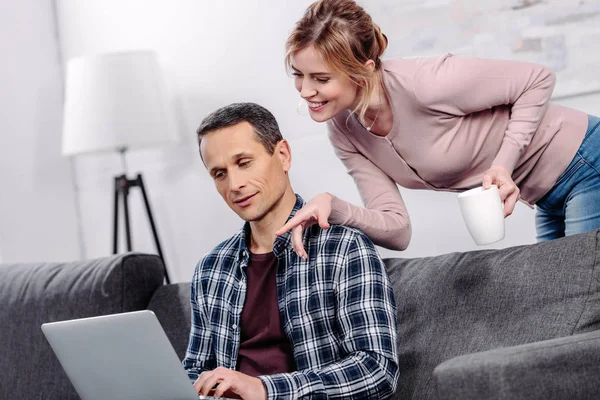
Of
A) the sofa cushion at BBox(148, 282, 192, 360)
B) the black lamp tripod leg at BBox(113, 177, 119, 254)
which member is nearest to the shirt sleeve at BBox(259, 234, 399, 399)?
the sofa cushion at BBox(148, 282, 192, 360)

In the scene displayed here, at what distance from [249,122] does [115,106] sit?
159cm

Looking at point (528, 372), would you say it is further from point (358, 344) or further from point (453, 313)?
point (453, 313)

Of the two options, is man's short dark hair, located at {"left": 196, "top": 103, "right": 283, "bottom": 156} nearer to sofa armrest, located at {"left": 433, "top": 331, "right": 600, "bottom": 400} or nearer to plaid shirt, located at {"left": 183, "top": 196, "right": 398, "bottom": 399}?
plaid shirt, located at {"left": 183, "top": 196, "right": 398, "bottom": 399}

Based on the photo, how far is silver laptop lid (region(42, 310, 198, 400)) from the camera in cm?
138

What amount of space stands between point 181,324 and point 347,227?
67 centimetres

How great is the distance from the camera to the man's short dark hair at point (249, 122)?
1779 millimetres

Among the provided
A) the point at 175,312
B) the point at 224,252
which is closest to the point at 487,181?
the point at 224,252

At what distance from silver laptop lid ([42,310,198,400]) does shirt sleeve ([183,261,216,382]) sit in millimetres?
294

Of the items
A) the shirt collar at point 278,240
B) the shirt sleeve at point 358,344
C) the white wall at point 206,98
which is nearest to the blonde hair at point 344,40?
the shirt collar at point 278,240

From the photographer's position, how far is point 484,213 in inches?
59.0

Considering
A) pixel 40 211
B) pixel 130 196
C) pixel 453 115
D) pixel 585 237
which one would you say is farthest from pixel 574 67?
pixel 40 211

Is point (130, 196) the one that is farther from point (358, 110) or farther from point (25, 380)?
point (358, 110)

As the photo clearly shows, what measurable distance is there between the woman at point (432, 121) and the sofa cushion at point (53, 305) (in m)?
0.74

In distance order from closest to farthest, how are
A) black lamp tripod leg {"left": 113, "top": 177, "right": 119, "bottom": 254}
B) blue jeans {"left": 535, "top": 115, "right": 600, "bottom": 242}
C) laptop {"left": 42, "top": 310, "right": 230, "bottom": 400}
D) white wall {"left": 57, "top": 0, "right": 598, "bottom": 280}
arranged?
laptop {"left": 42, "top": 310, "right": 230, "bottom": 400}
blue jeans {"left": 535, "top": 115, "right": 600, "bottom": 242}
white wall {"left": 57, "top": 0, "right": 598, "bottom": 280}
black lamp tripod leg {"left": 113, "top": 177, "right": 119, "bottom": 254}
